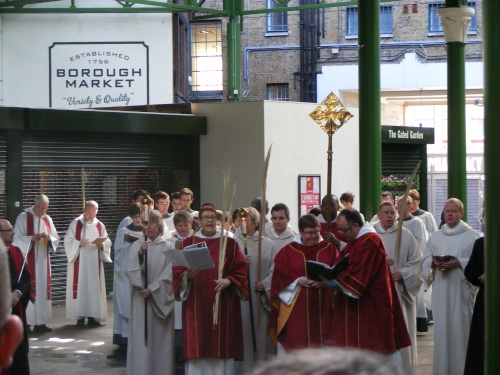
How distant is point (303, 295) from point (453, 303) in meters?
2.18

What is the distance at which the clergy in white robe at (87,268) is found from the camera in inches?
690

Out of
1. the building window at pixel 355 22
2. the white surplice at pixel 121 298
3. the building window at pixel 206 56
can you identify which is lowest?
the white surplice at pixel 121 298

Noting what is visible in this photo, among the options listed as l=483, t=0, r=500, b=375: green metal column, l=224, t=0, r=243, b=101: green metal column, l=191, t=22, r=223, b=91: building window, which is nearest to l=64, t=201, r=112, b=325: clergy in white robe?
l=224, t=0, r=243, b=101: green metal column

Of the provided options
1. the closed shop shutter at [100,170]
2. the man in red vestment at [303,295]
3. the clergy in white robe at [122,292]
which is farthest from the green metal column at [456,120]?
the man in red vestment at [303,295]

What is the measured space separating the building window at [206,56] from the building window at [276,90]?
221 centimetres

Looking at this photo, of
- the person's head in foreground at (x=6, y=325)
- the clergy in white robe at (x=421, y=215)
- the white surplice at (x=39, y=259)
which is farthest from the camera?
the clergy in white robe at (x=421, y=215)

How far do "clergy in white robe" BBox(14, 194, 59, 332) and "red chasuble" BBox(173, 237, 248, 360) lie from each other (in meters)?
5.54

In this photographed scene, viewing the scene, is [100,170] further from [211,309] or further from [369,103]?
[211,309]

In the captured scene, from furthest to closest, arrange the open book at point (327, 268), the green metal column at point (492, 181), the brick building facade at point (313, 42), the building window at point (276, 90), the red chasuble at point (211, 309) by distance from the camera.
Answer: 1. the building window at point (276, 90)
2. the brick building facade at point (313, 42)
3. the red chasuble at point (211, 309)
4. the open book at point (327, 268)
5. the green metal column at point (492, 181)

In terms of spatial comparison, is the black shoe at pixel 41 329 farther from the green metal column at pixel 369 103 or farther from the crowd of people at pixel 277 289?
the green metal column at pixel 369 103

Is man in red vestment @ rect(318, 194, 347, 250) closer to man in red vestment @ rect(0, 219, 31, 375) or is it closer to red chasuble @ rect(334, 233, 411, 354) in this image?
red chasuble @ rect(334, 233, 411, 354)

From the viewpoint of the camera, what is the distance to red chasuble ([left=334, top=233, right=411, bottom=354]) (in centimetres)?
1025

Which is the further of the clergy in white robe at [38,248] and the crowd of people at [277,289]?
the clergy in white robe at [38,248]

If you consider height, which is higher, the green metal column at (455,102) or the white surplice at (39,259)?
the green metal column at (455,102)
